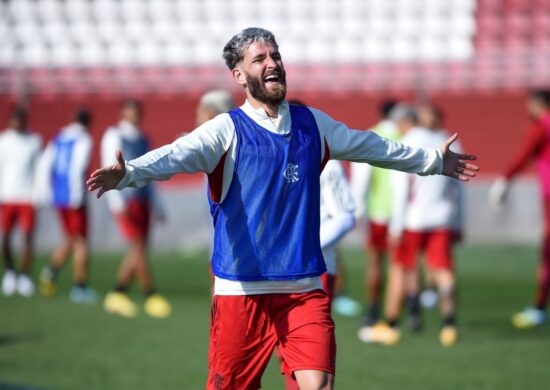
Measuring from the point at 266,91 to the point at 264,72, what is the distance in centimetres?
9

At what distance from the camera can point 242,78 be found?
555 cm

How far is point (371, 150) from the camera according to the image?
18.5 ft

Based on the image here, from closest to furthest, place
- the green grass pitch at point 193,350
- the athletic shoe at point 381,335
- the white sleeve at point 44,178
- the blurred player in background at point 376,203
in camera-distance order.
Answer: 1. the green grass pitch at point 193,350
2. the athletic shoe at point 381,335
3. the blurred player in background at point 376,203
4. the white sleeve at point 44,178

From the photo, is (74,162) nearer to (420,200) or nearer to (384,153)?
(420,200)

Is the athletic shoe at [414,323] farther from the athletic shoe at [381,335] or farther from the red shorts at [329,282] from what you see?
the red shorts at [329,282]

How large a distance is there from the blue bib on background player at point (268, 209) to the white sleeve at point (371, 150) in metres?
0.18

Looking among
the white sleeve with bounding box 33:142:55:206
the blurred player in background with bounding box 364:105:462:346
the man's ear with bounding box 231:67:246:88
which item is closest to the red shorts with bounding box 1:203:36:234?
the white sleeve with bounding box 33:142:55:206

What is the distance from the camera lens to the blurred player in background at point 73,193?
48.3 feet

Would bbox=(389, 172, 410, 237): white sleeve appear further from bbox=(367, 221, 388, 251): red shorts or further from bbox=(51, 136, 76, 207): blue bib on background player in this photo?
bbox=(51, 136, 76, 207): blue bib on background player

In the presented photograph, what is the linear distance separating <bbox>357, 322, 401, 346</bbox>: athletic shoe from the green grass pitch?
0.13m

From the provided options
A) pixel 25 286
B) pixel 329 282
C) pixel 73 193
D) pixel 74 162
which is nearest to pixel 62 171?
pixel 74 162

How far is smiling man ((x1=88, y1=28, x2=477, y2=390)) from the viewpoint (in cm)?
532

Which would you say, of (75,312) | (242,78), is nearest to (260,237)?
(242,78)

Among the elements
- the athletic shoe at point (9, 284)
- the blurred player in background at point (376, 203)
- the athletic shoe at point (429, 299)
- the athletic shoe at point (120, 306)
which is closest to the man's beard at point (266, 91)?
the blurred player in background at point (376, 203)
